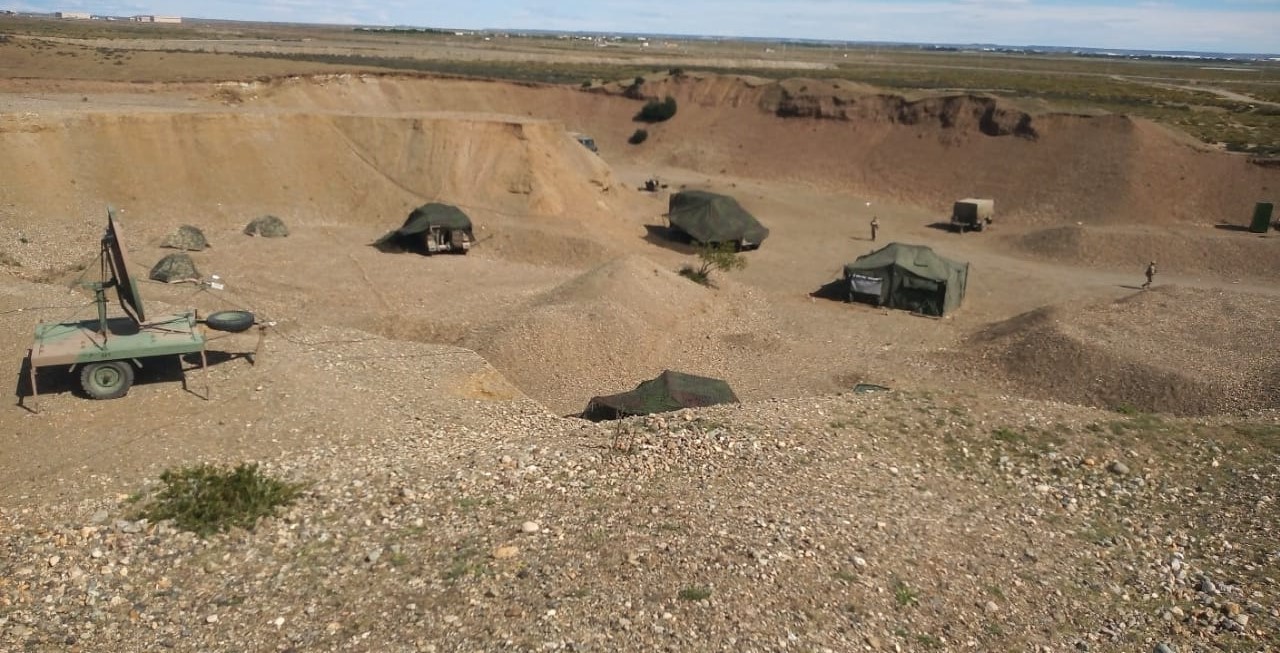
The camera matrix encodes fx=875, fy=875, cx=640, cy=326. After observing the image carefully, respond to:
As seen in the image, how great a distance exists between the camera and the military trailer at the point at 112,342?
520 inches

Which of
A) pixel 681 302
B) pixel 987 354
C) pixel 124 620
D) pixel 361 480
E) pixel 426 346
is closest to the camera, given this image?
pixel 124 620

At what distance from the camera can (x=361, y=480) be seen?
11.6 m

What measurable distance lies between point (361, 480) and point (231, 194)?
2173 centimetres

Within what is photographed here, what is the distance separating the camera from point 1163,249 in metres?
32.8

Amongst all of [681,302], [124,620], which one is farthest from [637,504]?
[681,302]

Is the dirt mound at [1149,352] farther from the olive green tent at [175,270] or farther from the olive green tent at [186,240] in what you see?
the olive green tent at [186,240]

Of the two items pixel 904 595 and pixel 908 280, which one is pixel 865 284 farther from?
pixel 904 595

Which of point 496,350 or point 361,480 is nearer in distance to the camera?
point 361,480

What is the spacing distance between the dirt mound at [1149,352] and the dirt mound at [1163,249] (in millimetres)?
Answer: 7385

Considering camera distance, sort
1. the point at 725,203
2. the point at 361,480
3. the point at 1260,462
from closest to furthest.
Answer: the point at 361,480 < the point at 1260,462 < the point at 725,203

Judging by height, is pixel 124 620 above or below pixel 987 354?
above

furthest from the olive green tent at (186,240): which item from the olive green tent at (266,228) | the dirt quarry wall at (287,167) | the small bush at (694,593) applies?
the small bush at (694,593)

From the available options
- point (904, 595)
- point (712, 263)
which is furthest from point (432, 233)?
point (904, 595)

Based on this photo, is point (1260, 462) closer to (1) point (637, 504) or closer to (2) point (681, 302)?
A: (1) point (637, 504)
